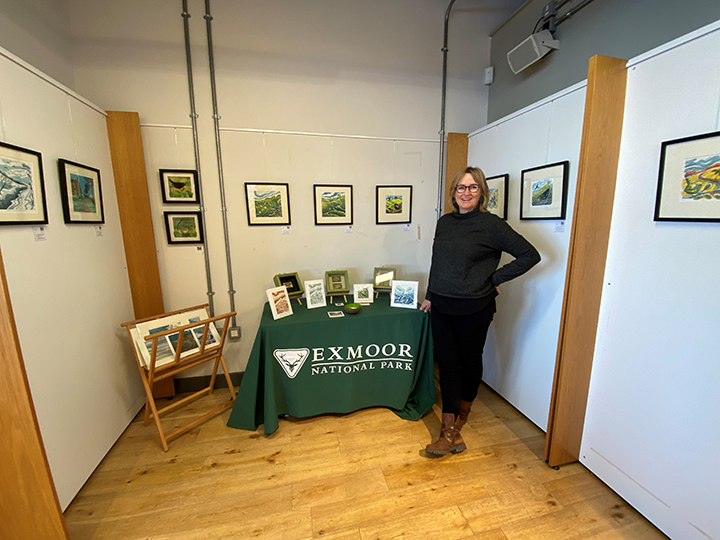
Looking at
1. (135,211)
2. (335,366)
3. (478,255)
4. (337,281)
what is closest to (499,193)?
(478,255)

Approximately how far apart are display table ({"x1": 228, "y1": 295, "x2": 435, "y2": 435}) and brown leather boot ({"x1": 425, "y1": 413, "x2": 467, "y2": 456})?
1.09 feet

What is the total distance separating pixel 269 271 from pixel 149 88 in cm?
174

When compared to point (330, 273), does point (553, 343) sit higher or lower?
lower

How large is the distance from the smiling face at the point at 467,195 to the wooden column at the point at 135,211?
239cm

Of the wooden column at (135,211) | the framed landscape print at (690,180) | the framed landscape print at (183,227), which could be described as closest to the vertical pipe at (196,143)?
the framed landscape print at (183,227)

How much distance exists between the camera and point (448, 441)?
6.74 feet

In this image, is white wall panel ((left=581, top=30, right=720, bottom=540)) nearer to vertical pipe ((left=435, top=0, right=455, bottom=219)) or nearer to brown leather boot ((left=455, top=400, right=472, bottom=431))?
brown leather boot ((left=455, top=400, right=472, bottom=431))

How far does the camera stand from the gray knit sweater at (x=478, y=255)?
1856 millimetres

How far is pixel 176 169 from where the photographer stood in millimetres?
2502

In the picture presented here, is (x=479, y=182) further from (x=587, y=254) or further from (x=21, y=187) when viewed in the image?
(x=21, y=187)

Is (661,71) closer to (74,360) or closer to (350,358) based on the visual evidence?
(350,358)

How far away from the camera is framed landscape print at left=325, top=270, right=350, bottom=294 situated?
273 cm

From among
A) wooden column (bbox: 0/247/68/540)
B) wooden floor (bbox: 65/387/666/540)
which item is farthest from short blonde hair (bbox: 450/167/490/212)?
wooden column (bbox: 0/247/68/540)

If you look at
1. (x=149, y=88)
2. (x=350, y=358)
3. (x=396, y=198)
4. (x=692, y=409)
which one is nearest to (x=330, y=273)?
(x=350, y=358)
